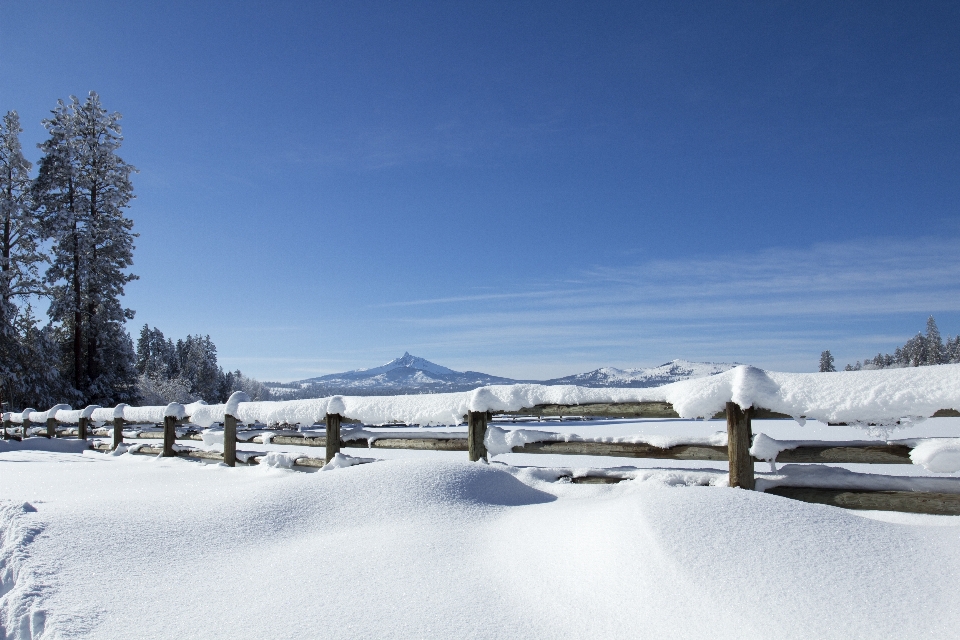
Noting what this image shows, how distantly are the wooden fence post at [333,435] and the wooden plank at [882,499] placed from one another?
5134 millimetres

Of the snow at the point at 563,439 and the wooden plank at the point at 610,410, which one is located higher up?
the wooden plank at the point at 610,410

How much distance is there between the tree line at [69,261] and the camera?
943 inches

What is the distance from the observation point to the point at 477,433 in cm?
620

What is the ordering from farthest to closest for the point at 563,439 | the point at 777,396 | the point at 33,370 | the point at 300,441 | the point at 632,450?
the point at 33,370 < the point at 300,441 < the point at 563,439 < the point at 632,450 < the point at 777,396

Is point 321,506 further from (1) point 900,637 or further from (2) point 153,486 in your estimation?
(1) point 900,637

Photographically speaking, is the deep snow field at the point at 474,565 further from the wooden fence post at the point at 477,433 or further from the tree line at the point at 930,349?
the tree line at the point at 930,349

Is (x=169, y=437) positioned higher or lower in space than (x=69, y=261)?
lower

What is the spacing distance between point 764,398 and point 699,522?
1.38 metres

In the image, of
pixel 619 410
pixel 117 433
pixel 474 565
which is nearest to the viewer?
pixel 474 565

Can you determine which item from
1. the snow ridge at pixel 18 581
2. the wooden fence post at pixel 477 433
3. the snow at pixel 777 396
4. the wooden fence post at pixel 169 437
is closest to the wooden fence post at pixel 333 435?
the snow at pixel 777 396

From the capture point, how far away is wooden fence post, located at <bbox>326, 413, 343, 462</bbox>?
298 inches

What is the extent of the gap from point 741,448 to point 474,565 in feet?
7.82

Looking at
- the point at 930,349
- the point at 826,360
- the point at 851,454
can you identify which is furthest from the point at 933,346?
the point at 851,454

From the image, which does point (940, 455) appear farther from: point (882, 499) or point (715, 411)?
point (715, 411)
